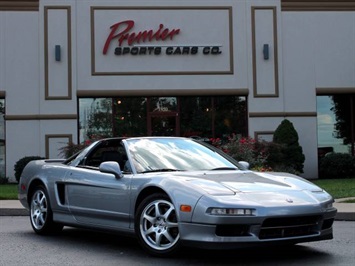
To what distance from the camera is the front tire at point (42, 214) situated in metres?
8.10

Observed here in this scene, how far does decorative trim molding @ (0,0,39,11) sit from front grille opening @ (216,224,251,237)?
17123 mm

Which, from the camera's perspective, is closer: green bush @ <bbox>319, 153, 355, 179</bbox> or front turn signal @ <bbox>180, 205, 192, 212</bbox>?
front turn signal @ <bbox>180, 205, 192, 212</bbox>

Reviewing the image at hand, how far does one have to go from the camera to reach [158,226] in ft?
20.3

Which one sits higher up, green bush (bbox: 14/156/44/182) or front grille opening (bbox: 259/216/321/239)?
green bush (bbox: 14/156/44/182)

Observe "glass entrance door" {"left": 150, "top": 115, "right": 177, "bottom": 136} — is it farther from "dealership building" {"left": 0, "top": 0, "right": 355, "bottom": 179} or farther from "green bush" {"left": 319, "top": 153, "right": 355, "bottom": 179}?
"green bush" {"left": 319, "top": 153, "right": 355, "bottom": 179}

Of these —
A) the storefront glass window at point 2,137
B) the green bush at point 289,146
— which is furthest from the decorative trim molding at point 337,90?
the storefront glass window at point 2,137

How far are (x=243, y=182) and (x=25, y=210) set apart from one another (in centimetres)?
693

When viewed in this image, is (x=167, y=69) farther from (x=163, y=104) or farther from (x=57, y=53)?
(x=57, y=53)

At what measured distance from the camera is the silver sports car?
5.68 meters

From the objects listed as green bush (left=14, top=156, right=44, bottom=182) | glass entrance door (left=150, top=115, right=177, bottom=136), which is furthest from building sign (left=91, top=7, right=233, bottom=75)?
green bush (left=14, top=156, right=44, bottom=182)

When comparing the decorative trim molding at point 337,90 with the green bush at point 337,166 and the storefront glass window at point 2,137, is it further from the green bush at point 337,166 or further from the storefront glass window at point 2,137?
the storefront glass window at point 2,137

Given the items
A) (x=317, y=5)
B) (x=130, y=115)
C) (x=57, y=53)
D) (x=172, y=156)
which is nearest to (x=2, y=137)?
(x=57, y=53)

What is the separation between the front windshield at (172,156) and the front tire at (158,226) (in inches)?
24.7

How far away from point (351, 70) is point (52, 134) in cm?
1142
